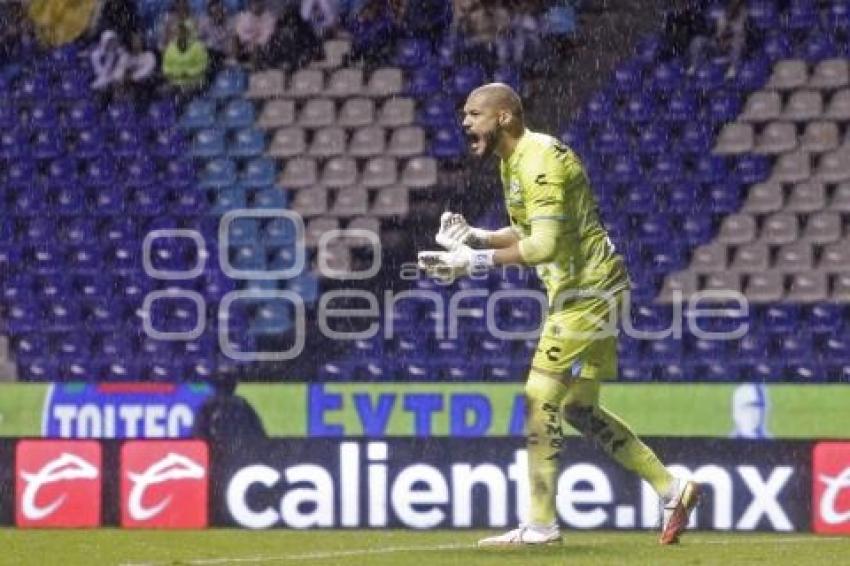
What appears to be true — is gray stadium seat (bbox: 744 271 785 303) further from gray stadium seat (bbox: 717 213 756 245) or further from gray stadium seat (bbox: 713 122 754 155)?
gray stadium seat (bbox: 713 122 754 155)

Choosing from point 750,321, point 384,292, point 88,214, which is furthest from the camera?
point 88,214

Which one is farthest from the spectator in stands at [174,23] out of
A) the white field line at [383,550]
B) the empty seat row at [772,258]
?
the white field line at [383,550]

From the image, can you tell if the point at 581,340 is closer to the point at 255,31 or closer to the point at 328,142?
the point at 328,142

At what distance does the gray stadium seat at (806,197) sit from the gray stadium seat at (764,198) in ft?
0.27

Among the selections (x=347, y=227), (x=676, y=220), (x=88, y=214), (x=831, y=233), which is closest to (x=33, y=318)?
(x=88, y=214)

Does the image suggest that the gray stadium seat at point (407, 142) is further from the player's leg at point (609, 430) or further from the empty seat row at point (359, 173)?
the player's leg at point (609, 430)

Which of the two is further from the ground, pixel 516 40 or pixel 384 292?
pixel 516 40

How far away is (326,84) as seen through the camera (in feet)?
55.8

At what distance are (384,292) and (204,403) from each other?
2974 millimetres

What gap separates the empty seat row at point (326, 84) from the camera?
16766mm

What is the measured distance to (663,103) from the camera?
1594 cm

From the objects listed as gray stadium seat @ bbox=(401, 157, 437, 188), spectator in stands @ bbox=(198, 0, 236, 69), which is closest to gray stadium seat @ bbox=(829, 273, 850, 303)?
gray stadium seat @ bbox=(401, 157, 437, 188)

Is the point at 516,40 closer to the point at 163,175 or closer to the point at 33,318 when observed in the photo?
the point at 163,175

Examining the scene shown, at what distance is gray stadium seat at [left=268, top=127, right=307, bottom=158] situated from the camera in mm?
16875
